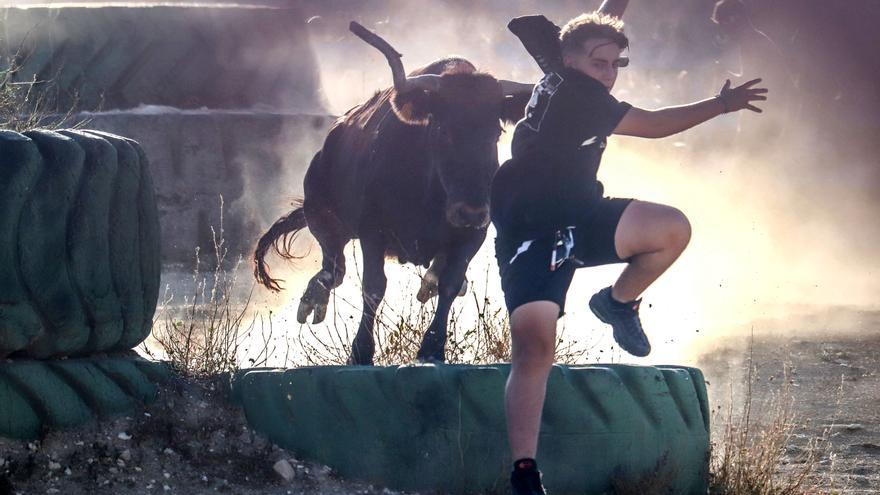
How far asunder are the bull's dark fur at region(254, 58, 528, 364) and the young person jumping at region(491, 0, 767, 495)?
6.59 feet

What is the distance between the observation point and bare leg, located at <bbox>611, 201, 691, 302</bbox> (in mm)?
5457

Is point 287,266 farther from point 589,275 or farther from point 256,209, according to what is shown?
point 589,275

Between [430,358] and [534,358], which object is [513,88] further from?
[534,358]

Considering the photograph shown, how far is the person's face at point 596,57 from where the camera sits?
18.5 ft

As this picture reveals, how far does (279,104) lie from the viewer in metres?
14.1

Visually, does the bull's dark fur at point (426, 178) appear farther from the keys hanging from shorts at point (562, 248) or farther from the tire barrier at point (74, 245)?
the keys hanging from shorts at point (562, 248)

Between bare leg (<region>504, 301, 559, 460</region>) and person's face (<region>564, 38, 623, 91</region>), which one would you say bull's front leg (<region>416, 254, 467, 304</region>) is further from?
bare leg (<region>504, 301, 559, 460</region>)

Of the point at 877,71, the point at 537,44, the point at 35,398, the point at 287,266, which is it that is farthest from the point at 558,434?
the point at 877,71

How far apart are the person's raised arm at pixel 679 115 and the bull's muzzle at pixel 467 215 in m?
2.13

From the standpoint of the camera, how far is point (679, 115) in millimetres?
5715

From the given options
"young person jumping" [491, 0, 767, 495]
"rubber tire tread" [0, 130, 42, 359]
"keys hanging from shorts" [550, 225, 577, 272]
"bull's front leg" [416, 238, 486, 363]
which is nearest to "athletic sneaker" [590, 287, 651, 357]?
"young person jumping" [491, 0, 767, 495]

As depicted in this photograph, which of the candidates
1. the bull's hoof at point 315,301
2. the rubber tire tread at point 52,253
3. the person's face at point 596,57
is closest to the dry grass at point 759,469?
the person's face at point 596,57

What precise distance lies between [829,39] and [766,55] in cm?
80

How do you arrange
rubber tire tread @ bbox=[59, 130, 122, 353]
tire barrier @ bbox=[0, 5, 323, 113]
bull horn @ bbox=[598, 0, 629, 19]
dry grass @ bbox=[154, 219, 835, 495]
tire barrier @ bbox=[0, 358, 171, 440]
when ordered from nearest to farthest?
tire barrier @ bbox=[0, 358, 171, 440] < rubber tire tread @ bbox=[59, 130, 122, 353] < dry grass @ bbox=[154, 219, 835, 495] < bull horn @ bbox=[598, 0, 629, 19] < tire barrier @ bbox=[0, 5, 323, 113]
